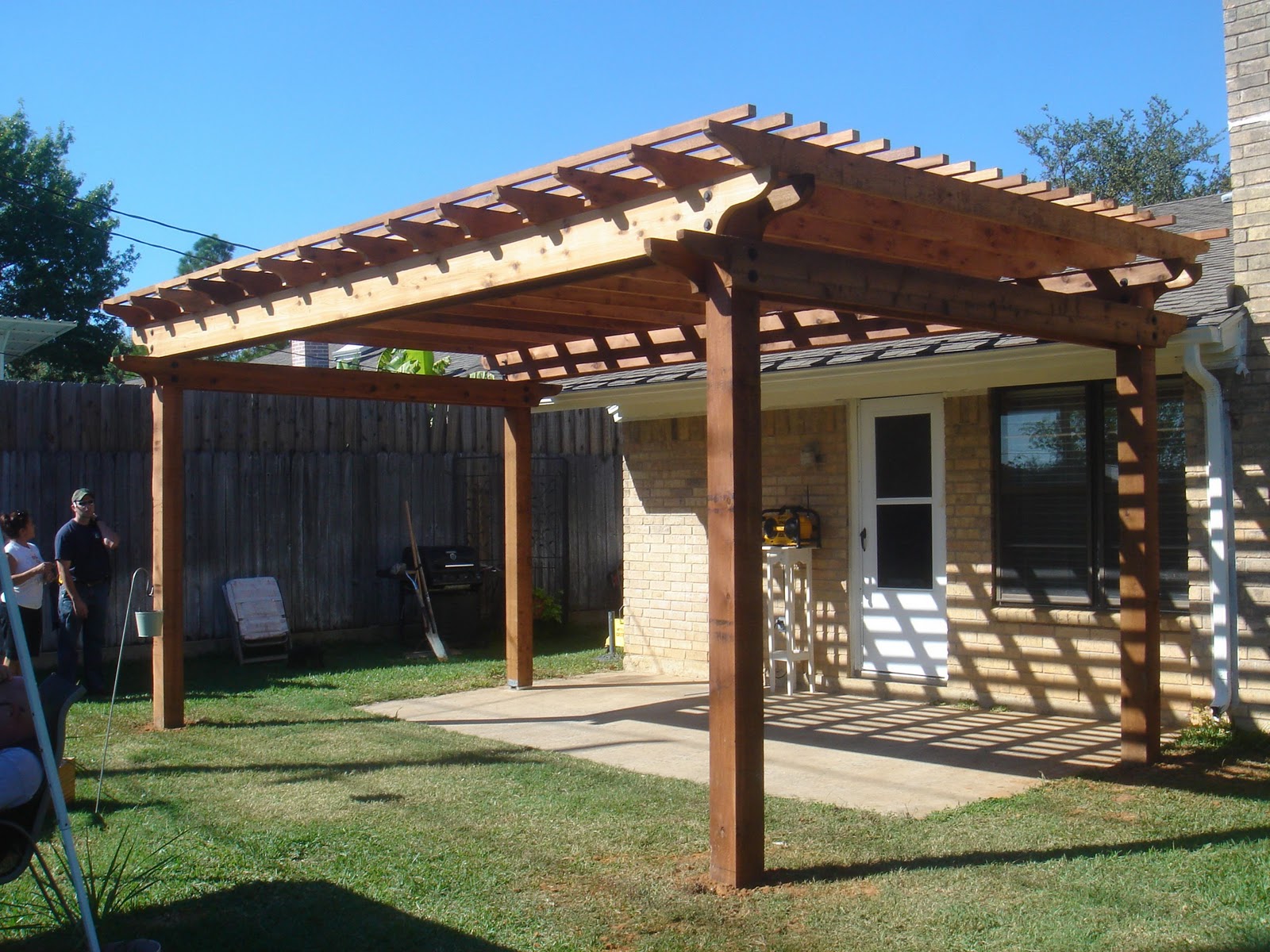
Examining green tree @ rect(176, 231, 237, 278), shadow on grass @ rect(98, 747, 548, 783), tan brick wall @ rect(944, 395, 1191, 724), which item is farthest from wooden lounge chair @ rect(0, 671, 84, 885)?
green tree @ rect(176, 231, 237, 278)

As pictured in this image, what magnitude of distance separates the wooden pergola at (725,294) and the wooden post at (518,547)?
0.64 metres

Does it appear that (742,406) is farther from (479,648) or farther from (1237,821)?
(479,648)

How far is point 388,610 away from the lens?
527 inches

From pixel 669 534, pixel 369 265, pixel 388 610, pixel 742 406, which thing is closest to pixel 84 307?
pixel 388 610

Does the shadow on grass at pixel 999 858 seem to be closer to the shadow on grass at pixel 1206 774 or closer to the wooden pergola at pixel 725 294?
the wooden pergola at pixel 725 294

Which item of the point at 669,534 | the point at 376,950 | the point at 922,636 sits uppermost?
the point at 669,534

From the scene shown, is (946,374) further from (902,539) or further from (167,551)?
(167,551)

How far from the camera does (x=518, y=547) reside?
1049cm

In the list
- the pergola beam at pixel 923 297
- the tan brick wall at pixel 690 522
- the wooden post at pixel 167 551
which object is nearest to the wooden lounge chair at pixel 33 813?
the pergola beam at pixel 923 297

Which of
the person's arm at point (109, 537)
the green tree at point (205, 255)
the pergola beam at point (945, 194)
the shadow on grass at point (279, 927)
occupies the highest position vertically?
the green tree at point (205, 255)

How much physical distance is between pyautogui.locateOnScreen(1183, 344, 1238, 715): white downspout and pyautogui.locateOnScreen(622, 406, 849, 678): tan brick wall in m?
3.03

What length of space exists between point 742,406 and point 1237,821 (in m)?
3.21

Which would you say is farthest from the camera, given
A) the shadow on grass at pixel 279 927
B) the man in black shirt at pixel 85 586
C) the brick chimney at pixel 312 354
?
the brick chimney at pixel 312 354

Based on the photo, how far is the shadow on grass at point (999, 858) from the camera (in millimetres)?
5020
